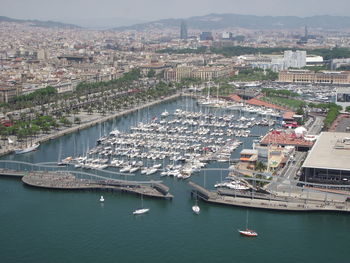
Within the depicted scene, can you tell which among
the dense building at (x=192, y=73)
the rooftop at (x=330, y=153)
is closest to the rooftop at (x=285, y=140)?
the rooftop at (x=330, y=153)

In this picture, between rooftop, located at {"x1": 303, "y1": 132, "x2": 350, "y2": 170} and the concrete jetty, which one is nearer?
the concrete jetty

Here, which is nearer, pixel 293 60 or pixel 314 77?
pixel 314 77

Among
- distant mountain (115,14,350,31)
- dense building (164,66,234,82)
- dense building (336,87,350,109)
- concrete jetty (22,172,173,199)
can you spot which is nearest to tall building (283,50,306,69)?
dense building (164,66,234,82)

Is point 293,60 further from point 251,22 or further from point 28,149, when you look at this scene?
point 251,22

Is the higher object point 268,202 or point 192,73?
point 192,73

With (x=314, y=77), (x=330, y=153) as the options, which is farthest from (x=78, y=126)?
(x=314, y=77)

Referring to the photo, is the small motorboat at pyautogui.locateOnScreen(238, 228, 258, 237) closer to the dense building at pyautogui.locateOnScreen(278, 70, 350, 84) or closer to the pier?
the pier

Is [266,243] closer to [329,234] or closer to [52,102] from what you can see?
[329,234]

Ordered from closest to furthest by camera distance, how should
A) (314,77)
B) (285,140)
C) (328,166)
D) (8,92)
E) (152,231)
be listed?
(152,231) → (328,166) → (285,140) → (8,92) → (314,77)
